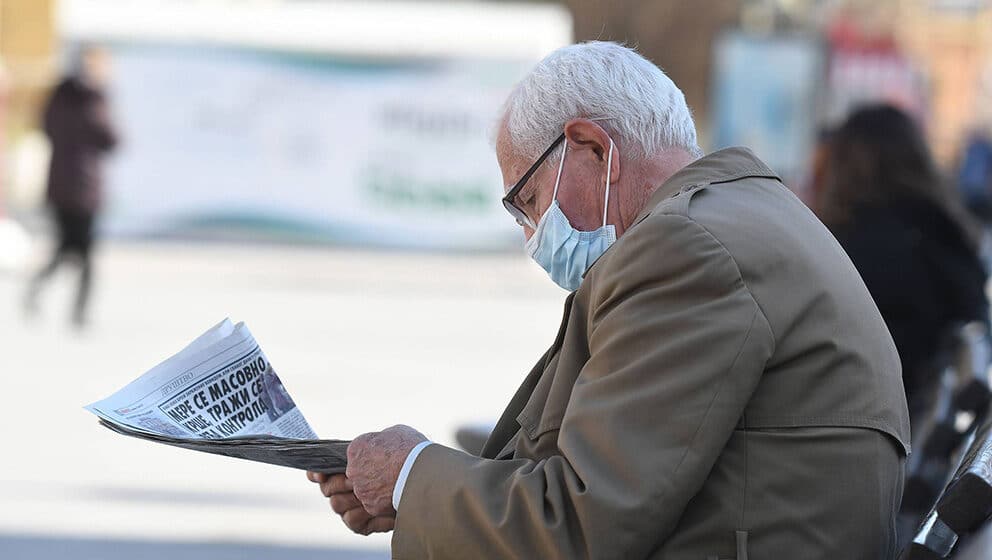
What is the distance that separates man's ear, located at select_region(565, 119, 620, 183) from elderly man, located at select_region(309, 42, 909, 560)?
0.26 feet

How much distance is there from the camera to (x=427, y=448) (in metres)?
2.20

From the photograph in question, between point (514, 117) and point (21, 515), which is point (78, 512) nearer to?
point (21, 515)

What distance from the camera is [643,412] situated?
1977mm

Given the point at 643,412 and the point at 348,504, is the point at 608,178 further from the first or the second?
the point at 348,504


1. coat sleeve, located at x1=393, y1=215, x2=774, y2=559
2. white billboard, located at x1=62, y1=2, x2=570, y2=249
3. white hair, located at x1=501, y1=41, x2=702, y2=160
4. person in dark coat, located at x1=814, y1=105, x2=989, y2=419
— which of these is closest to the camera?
coat sleeve, located at x1=393, y1=215, x2=774, y2=559

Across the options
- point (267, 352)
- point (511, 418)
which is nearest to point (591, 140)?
point (511, 418)

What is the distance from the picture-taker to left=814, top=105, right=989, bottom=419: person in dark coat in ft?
15.0

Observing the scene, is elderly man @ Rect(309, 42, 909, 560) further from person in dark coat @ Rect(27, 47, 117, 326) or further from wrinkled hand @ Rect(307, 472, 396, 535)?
person in dark coat @ Rect(27, 47, 117, 326)

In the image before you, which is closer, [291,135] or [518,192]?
[518,192]

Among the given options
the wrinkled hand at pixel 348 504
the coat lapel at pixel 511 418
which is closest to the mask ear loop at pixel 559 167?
the coat lapel at pixel 511 418

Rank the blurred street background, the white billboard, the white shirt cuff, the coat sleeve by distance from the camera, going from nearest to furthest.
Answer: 1. the coat sleeve
2. the white shirt cuff
3. the blurred street background
4. the white billboard

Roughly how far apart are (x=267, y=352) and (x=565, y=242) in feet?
23.9

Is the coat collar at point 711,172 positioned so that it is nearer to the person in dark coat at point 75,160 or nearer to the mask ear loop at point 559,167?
the mask ear loop at point 559,167

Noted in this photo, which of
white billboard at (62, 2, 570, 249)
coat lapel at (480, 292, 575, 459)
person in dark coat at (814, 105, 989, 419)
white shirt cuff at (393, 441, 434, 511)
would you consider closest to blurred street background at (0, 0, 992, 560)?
white billboard at (62, 2, 570, 249)
